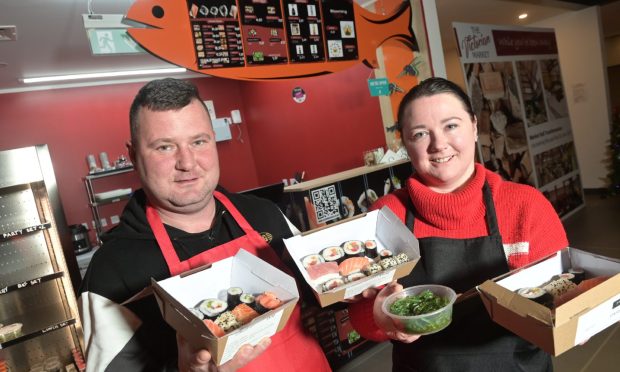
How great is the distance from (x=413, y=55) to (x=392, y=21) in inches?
16.1

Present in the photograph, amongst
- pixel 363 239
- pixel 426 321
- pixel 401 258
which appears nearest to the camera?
pixel 426 321

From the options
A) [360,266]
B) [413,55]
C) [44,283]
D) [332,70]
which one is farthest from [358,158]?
[360,266]

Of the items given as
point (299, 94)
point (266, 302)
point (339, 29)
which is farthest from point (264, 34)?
point (299, 94)

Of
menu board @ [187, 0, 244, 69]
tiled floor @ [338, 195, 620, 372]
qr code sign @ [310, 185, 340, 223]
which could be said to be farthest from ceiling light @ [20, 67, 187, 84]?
tiled floor @ [338, 195, 620, 372]

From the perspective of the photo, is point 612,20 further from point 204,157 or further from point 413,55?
point 204,157

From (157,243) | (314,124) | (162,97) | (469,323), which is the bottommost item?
(469,323)

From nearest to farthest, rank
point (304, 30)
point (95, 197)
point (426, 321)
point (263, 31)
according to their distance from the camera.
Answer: point (426, 321)
point (263, 31)
point (304, 30)
point (95, 197)

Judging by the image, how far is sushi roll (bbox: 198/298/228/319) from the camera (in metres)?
1.09

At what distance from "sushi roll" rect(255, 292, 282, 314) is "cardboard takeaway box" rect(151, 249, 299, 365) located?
0.7 inches

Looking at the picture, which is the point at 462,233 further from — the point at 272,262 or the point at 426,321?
the point at 272,262

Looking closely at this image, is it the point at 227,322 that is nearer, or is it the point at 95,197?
the point at 227,322

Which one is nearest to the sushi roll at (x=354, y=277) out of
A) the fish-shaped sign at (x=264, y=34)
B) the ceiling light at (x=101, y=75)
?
the fish-shaped sign at (x=264, y=34)

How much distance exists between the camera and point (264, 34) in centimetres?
289

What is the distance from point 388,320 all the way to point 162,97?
36.1 inches
